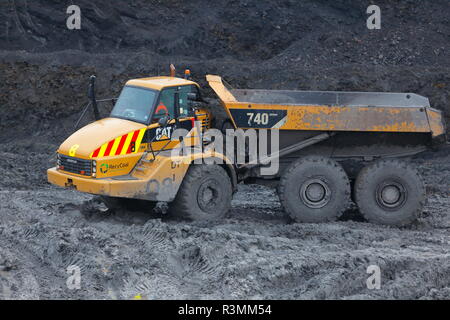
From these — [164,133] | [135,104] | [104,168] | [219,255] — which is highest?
[135,104]

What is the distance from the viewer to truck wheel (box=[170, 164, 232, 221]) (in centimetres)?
1012

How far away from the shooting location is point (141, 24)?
67.6 feet

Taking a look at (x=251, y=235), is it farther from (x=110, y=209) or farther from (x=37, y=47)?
(x=37, y=47)

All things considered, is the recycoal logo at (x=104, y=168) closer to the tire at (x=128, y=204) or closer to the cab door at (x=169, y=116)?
the cab door at (x=169, y=116)

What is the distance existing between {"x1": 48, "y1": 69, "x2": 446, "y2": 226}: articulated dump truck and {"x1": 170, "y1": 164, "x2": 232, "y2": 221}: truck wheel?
0.01 metres

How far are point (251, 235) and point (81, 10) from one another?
12.7m

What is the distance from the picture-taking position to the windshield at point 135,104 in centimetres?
1022

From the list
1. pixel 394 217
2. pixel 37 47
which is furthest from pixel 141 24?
pixel 394 217

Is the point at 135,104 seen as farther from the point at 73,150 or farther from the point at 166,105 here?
the point at 73,150

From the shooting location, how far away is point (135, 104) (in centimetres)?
1039

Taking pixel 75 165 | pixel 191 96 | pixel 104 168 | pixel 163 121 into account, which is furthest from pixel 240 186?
pixel 75 165

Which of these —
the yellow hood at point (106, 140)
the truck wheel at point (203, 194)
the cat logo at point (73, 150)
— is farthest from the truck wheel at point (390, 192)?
the cat logo at point (73, 150)

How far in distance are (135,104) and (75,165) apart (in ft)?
4.17

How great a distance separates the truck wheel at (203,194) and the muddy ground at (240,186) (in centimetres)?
20
